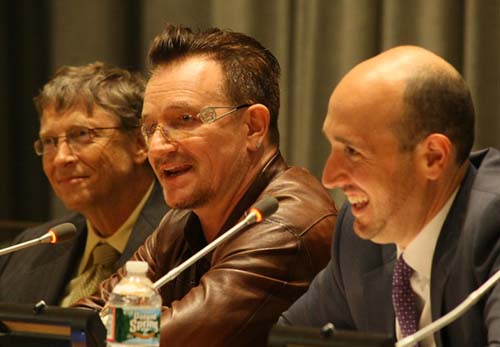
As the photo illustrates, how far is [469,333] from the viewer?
6.72 feet

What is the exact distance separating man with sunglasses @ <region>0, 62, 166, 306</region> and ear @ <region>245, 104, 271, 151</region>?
85cm

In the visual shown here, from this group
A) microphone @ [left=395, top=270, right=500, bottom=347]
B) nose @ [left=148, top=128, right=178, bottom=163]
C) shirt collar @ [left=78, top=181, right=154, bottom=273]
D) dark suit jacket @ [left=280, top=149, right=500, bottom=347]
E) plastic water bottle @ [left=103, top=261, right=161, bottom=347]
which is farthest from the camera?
shirt collar @ [left=78, top=181, right=154, bottom=273]

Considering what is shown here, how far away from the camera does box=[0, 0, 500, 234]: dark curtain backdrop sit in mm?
3359

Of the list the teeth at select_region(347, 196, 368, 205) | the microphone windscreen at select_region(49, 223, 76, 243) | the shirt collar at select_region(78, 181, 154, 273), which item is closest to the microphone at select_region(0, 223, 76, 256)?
the microphone windscreen at select_region(49, 223, 76, 243)

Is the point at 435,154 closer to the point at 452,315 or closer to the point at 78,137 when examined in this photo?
the point at 452,315

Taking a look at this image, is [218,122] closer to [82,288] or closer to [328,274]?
[328,274]

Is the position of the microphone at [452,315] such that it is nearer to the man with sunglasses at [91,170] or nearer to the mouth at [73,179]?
the man with sunglasses at [91,170]

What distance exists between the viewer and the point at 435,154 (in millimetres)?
2115

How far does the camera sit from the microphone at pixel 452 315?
1.83 metres

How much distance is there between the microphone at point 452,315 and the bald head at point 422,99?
33 centimetres

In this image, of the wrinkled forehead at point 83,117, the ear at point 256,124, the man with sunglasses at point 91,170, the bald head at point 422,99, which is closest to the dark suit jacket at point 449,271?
the bald head at point 422,99

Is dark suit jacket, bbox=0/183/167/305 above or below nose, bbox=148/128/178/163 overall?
below

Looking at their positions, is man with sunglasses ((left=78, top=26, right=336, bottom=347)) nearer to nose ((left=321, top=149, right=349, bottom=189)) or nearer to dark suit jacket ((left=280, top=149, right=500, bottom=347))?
dark suit jacket ((left=280, top=149, right=500, bottom=347))

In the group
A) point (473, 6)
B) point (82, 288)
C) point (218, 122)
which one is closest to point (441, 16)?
point (473, 6)
